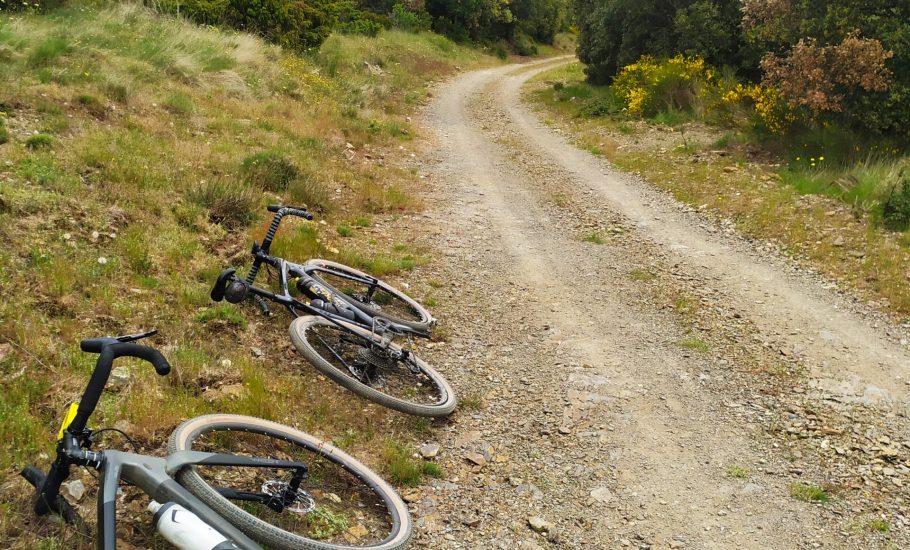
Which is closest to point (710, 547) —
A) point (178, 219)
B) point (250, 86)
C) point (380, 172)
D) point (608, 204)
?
point (178, 219)

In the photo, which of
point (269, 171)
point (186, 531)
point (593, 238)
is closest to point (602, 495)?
point (186, 531)

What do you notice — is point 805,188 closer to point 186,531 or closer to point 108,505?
point 186,531

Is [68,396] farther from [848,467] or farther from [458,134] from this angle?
[458,134]

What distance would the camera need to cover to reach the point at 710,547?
4488 millimetres

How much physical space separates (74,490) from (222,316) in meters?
2.62

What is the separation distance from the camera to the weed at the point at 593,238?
10.6 metres

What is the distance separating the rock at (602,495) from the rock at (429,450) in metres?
1.36

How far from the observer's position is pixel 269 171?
10.1 meters

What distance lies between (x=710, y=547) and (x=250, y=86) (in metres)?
14.4

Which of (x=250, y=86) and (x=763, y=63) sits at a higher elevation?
(x=763, y=63)

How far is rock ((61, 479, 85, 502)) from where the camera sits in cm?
373

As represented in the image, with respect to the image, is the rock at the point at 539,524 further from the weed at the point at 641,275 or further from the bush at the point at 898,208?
the bush at the point at 898,208

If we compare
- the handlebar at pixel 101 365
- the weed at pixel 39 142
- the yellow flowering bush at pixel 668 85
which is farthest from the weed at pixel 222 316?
the yellow flowering bush at pixel 668 85

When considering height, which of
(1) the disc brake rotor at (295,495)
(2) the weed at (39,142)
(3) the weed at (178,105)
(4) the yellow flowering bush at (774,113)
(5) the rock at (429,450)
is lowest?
(5) the rock at (429,450)
